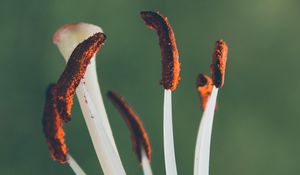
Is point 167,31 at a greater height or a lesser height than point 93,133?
greater

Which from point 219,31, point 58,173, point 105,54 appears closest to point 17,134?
point 58,173

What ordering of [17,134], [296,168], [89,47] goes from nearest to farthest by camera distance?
1. [89,47]
2. [17,134]
3. [296,168]

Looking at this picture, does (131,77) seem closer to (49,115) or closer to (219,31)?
(219,31)

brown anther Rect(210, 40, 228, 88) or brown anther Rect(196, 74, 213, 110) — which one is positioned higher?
brown anther Rect(210, 40, 228, 88)

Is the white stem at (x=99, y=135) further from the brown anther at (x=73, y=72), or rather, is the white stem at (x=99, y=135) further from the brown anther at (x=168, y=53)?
the brown anther at (x=168, y=53)

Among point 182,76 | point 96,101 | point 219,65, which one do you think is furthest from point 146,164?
point 182,76

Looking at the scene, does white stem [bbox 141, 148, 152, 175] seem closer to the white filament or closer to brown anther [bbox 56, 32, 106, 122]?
the white filament

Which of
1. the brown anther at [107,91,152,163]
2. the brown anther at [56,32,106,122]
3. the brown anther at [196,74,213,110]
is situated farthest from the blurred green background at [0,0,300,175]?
the brown anther at [56,32,106,122]
